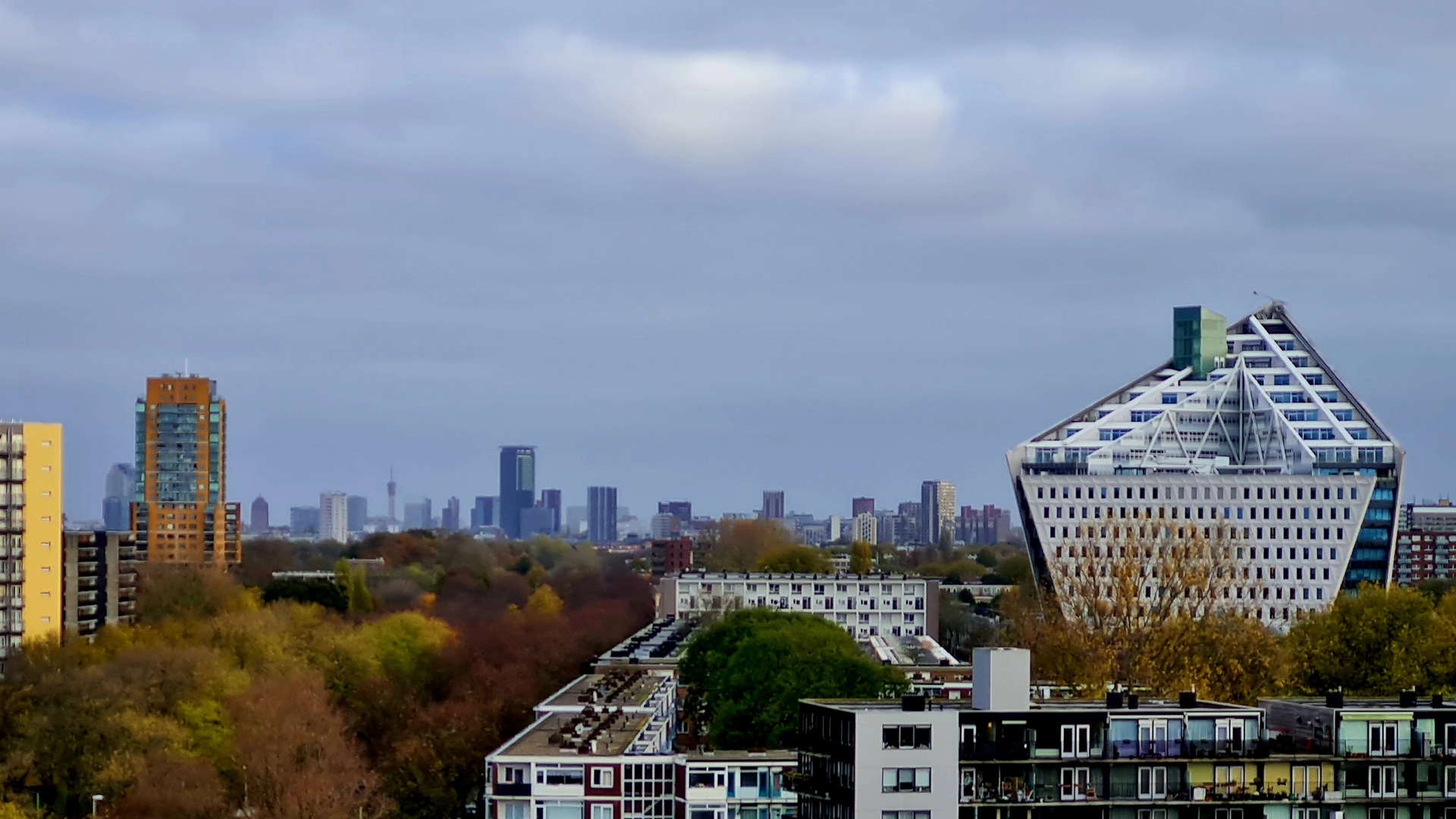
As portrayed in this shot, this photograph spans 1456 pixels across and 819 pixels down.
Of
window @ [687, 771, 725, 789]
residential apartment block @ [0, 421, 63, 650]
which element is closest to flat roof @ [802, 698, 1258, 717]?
window @ [687, 771, 725, 789]

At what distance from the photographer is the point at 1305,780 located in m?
52.7

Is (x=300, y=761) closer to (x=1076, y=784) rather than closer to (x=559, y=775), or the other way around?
(x=559, y=775)

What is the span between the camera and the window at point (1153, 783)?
170ft

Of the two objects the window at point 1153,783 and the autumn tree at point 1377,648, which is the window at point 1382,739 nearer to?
the window at point 1153,783

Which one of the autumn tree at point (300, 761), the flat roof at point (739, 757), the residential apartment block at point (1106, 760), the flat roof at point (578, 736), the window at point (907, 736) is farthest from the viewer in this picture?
the autumn tree at point (300, 761)

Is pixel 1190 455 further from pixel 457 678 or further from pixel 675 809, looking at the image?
pixel 675 809

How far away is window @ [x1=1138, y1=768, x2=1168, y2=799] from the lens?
51.8 m

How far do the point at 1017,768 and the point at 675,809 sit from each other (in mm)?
15963

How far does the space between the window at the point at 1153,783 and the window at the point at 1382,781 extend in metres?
5.19

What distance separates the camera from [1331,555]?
14075 cm

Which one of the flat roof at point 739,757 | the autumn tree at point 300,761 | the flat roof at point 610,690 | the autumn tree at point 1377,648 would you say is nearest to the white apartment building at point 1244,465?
the flat roof at point 610,690

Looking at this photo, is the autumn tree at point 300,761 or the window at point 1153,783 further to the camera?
the autumn tree at point 300,761

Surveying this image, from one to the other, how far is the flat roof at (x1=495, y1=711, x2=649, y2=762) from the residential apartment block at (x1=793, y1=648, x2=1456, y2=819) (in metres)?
13.8

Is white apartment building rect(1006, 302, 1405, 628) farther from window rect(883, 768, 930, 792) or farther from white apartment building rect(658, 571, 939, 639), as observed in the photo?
window rect(883, 768, 930, 792)
